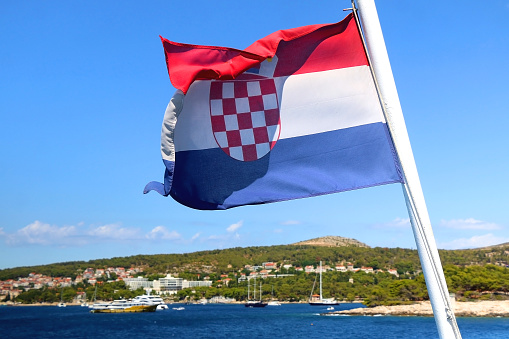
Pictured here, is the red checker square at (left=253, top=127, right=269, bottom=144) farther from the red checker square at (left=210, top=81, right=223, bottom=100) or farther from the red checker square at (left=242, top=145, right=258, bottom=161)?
the red checker square at (left=210, top=81, right=223, bottom=100)

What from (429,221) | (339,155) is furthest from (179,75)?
(429,221)

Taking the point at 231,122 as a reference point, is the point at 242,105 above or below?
above

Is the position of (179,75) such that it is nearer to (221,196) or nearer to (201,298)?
(221,196)

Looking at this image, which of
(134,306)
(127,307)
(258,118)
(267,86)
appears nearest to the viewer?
(267,86)

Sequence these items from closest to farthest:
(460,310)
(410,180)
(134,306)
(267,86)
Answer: (410,180) → (267,86) → (460,310) → (134,306)

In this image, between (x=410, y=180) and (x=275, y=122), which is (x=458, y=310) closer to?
(x=275, y=122)

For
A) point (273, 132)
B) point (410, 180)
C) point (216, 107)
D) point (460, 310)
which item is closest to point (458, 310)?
point (460, 310)
